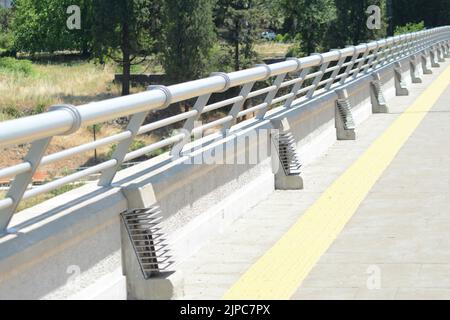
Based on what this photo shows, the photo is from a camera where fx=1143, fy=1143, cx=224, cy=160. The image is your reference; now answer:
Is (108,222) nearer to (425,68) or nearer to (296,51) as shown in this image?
(425,68)

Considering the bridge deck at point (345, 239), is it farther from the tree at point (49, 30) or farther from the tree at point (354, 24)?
the tree at point (49, 30)

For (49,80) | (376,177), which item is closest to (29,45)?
(49,80)

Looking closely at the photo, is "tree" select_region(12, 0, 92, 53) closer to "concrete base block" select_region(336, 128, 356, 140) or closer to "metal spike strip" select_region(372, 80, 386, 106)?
"metal spike strip" select_region(372, 80, 386, 106)

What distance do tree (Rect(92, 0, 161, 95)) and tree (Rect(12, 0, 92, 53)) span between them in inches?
785

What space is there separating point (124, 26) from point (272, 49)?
26649 mm

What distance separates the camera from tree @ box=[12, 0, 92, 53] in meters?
115

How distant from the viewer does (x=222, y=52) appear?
9538cm

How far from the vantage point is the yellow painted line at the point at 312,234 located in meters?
7.96

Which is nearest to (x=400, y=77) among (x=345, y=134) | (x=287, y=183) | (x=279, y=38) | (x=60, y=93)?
(x=345, y=134)

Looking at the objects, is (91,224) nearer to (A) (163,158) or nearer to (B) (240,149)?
(A) (163,158)

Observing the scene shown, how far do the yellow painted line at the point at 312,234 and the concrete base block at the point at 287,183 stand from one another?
35 centimetres

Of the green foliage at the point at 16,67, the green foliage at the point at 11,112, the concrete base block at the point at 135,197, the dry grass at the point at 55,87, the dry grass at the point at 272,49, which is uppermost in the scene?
the concrete base block at the point at 135,197

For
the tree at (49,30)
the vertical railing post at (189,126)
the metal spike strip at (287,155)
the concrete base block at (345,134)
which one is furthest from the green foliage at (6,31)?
the vertical railing post at (189,126)

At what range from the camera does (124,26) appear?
91.2m
